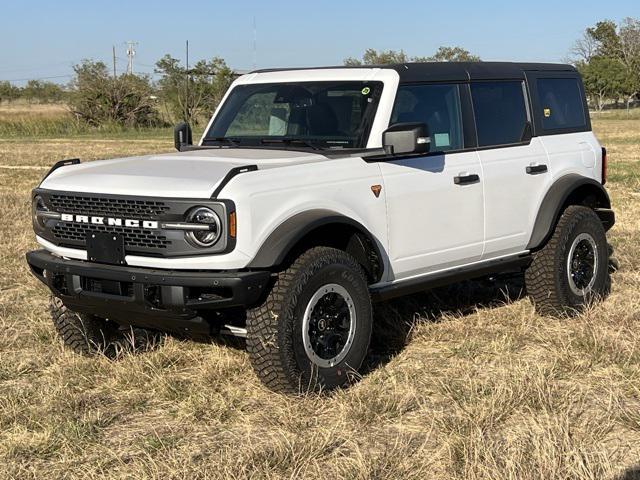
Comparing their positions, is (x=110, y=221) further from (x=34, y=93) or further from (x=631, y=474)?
(x=34, y=93)

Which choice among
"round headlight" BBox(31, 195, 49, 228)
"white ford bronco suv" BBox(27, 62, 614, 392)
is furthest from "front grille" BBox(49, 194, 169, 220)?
"round headlight" BBox(31, 195, 49, 228)

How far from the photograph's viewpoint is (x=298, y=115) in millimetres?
5797

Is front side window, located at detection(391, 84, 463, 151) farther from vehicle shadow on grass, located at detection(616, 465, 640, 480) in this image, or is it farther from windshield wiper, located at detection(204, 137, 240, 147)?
vehicle shadow on grass, located at detection(616, 465, 640, 480)

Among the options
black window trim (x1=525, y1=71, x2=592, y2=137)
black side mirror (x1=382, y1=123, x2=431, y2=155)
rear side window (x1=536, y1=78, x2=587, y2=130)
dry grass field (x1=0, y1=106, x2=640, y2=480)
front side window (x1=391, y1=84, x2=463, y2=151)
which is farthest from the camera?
rear side window (x1=536, y1=78, x2=587, y2=130)

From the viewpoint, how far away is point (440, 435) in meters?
4.12

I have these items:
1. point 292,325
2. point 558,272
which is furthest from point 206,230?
point 558,272

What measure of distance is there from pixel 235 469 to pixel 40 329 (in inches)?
111

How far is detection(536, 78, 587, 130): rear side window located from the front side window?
0.97 meters

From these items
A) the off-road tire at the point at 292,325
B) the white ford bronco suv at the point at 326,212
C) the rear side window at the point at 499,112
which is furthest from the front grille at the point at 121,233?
the rear side window at the point at 499,112

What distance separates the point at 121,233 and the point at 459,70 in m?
2.66

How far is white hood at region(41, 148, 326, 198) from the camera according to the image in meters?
4.54

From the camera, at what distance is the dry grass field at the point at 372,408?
3.81 meters

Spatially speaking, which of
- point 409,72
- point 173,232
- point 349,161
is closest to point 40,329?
point 173,232

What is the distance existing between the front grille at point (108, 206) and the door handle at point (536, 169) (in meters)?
2.86
